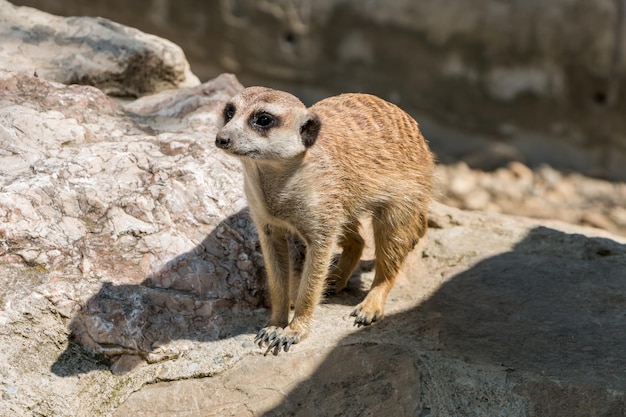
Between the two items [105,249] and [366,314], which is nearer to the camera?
[105,249]

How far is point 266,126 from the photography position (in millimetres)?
3203

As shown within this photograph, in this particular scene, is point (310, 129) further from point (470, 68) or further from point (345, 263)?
point (470, 68)

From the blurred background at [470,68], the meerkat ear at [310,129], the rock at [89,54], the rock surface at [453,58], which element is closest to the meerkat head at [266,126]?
the meerkat ear at [310,129]

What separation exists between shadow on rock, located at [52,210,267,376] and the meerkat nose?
28.8 inches

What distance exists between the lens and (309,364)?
3285 millimetres

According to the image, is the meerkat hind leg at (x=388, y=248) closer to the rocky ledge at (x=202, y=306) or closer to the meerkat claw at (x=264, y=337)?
the rocky ledge at (x=202, y=306)

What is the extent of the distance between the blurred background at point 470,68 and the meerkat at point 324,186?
387 centimetres

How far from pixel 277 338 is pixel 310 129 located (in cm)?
85

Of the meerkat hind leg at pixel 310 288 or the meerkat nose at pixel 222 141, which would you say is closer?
the meerkat nose at pixel 222 141

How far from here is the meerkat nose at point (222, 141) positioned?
3057 millimetres

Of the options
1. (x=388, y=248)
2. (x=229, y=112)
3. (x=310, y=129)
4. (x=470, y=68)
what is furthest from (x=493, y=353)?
(x=470, y=68)

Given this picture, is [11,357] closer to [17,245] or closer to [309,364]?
[17,245]

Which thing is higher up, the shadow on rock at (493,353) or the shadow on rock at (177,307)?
the shadow on rock at (493,353)

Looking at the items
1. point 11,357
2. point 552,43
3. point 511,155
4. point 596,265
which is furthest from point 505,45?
point 11,357
